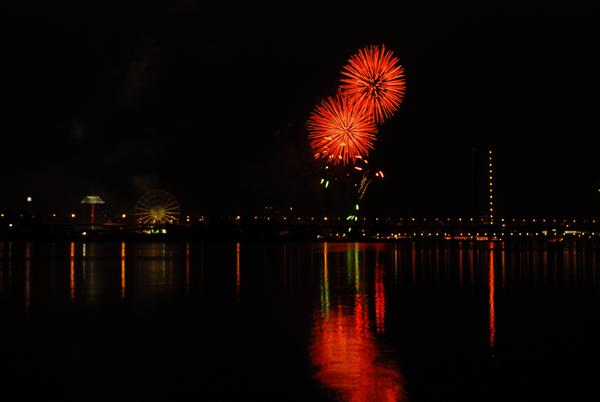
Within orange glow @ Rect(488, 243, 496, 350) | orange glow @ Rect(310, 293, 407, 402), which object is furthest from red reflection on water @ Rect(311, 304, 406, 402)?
orange glow @ Rect(488, 243, 496, 350)

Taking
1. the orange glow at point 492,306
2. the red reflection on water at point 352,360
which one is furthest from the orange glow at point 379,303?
the orange glow at point 492,306

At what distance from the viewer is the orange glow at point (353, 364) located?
11.2 metres

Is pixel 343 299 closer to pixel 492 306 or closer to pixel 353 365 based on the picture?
pixel 492 306

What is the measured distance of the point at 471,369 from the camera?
1281cm

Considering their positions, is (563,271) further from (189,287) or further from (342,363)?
(342,363)

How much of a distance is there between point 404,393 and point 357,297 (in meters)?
13.3

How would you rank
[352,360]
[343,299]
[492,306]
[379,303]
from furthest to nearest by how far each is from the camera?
[343,299] → [379,303] → [492,306] → [352,360]

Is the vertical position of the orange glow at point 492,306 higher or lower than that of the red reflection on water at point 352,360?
lower

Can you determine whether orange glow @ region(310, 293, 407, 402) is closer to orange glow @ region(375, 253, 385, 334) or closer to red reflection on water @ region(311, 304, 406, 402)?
red reflection on water @ region(311, 304, 406, 402)

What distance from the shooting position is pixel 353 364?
13.1 metres

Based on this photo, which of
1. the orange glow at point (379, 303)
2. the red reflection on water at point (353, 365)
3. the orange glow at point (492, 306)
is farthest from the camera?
the orange glow at point (379, 303)

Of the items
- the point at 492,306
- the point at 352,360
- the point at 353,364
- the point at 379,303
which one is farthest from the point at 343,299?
the point at 353,364

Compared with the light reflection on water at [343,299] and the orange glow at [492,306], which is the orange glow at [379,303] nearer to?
the light reflection on water at [343,299]

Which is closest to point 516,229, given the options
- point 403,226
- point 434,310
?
point 403,226
